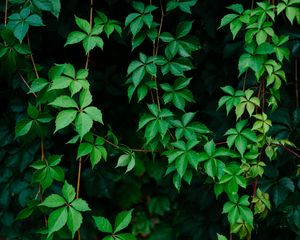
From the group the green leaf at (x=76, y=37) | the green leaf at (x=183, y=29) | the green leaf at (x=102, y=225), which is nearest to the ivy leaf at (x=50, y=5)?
the green leaf at (x=76, y=37)

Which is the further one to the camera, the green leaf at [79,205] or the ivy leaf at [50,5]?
the ivy leaf at [50,5]

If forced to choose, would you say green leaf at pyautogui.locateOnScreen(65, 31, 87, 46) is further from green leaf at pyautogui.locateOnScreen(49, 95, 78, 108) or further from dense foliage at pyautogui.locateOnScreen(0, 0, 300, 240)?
green leaf at pyautogui.locateOnScreen(49, 95, 78, 108)

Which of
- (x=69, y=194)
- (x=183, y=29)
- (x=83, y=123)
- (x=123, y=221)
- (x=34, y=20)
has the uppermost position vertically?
(x=34, y=20)

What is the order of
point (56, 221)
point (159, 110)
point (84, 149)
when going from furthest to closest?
point (159, 110)
point (84, 149)
point (56, 221)

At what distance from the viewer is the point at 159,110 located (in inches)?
Result: 78.7

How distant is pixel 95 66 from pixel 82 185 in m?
0.72

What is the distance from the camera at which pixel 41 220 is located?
2506 millimetres

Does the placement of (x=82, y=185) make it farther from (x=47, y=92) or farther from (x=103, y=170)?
(x=47, y=92)

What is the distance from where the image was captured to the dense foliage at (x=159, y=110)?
1883mm

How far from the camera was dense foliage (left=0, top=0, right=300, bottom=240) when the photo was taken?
1.88 meters

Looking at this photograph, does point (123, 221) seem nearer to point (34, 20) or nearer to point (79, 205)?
point (79, 205)

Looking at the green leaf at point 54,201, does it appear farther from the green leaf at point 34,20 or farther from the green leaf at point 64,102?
the green leaf at point 34,20

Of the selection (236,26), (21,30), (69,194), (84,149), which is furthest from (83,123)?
(236,26)

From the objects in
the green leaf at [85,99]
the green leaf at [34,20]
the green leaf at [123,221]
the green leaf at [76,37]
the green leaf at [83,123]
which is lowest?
the green leaf at [123,221]
